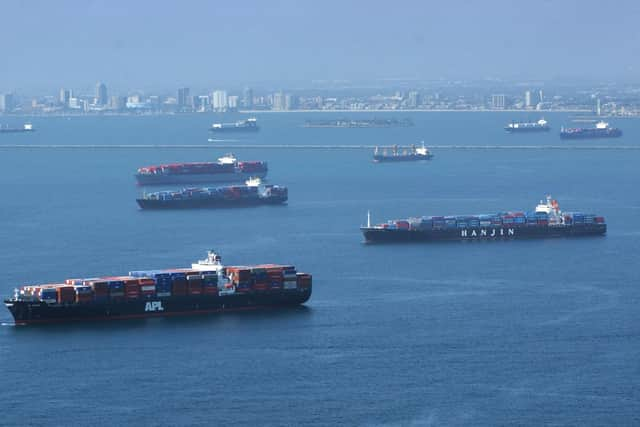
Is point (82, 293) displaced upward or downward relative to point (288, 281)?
downward

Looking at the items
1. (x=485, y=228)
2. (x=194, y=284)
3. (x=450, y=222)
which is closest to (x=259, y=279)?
(x=194, y=284)

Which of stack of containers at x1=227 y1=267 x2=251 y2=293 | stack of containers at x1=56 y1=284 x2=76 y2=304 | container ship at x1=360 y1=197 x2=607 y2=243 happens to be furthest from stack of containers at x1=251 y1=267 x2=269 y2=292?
container ship at x1=360 y1=197 x2=607 y2=243

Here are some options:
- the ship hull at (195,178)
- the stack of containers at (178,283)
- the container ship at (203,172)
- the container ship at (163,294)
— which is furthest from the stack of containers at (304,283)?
the container ship at (203,172)

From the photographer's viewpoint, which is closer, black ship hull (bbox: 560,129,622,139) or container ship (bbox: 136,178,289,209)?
container ship (bbox: 136,178,289,209)

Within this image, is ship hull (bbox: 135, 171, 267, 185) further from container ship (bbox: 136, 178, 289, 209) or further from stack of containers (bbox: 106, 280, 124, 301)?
stack of containers (bbox: 106, 280, 124, 301)

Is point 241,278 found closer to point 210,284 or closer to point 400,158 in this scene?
point 210,284

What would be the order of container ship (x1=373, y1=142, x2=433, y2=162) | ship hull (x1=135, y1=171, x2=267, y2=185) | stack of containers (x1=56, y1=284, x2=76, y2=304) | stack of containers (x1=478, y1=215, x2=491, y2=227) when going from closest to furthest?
stack of containers (x1=56, y1=284, x2=76, y2=304)
stack of containers (x1=478, y1=215, x2=491, y2=227)
ship hull (x1=135, y1=171, x2=267, y2=185)
container ship (x1=373, y1=142, x2=433, y2=162)

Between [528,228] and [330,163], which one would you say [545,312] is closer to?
[528,228]

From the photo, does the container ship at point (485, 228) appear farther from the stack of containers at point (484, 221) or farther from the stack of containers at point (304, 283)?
the stack of containers at point (304, 283)
